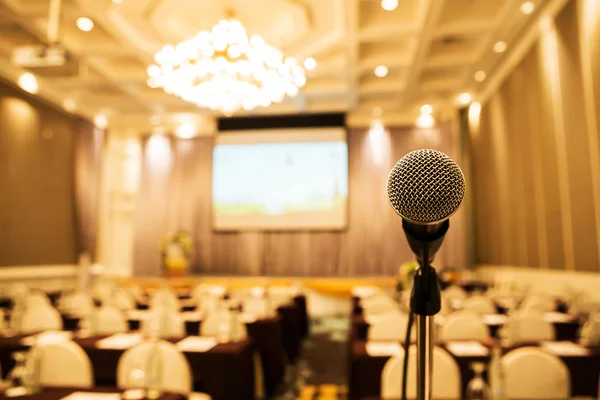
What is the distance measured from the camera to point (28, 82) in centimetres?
973

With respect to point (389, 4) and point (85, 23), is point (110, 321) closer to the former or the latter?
point (85, 23)

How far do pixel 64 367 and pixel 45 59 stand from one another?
12.0ft

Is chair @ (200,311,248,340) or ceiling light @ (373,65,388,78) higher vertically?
ceiling light @ (373,65,388,78)

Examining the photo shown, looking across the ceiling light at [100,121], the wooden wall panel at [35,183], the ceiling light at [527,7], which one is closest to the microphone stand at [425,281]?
the ceiling light at [527,7]

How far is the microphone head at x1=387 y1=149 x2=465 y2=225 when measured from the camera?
705 mm

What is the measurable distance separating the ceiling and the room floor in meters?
5.20

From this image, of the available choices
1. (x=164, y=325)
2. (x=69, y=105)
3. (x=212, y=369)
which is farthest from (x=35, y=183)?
(x=212, y=369)

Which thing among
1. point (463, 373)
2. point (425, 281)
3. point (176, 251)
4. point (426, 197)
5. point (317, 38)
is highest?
point (317, 38)

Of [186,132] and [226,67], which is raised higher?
[186,132]

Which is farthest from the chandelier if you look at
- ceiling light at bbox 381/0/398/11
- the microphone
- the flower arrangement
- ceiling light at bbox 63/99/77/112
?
the microphone

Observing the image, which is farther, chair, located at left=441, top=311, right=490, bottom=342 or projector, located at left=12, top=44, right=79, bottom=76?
projector, located at left=12, top=44, right=79, bottom=76

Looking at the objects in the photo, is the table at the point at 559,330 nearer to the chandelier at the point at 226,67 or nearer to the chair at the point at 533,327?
the chair at the point at 533,327

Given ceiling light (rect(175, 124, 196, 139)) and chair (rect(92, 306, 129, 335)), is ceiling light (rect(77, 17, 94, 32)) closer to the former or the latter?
chair (rect(92, 306, 129, 335))

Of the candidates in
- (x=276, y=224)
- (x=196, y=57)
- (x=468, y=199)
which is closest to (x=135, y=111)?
(x=276, y=224)
